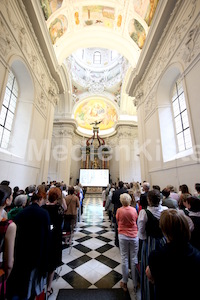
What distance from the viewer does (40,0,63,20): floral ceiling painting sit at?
5.59 meters

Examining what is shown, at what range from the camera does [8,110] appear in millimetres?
5238

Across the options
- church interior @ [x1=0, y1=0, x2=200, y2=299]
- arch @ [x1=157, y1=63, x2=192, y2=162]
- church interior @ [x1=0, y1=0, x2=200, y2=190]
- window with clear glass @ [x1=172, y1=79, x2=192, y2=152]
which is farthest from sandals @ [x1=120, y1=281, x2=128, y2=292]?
window with clear glass @ [x1=172, y1=79, x2=192, y2=152]

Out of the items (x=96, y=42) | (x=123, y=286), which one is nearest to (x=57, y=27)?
(x=96, y=42)

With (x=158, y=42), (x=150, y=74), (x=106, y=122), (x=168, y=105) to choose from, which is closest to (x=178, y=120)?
(x=168, y=105)

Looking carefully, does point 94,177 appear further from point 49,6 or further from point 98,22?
point 49,6

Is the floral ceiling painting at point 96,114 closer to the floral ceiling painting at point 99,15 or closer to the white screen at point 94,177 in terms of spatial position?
the white screen at point 94,177

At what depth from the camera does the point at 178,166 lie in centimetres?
429

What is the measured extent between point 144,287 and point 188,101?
14.3ft

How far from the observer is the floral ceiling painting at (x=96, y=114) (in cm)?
1700

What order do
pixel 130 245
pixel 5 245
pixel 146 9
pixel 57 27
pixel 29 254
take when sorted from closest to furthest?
pixel 5 245 < pixel 29 254 < pixel 130 245 < pixel 146 9 < pixel 57 27

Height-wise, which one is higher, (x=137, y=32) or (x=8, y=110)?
(x=137, y=32)

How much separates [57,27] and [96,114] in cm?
1133

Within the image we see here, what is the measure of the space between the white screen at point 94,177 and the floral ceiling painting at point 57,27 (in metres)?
12.2

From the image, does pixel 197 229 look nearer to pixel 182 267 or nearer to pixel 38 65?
pixel 182 267
